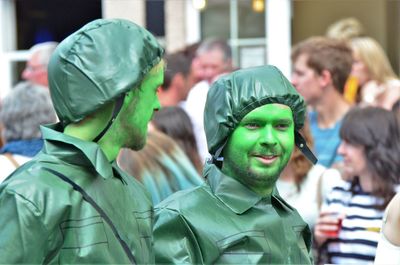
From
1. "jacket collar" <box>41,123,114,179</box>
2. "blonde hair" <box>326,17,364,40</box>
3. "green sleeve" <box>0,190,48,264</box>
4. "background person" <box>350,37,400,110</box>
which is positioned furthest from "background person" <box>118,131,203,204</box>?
"blonde hair" <box>326,17,364,40</box>

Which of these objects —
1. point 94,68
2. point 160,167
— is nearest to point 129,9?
point 160,167

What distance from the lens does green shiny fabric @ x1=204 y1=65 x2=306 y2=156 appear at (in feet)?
9.59

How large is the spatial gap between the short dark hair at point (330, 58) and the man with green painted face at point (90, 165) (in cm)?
369

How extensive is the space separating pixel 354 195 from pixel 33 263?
104 inches

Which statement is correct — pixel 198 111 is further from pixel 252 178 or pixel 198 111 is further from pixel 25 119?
pixel 252 178

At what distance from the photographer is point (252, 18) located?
991 centimetres

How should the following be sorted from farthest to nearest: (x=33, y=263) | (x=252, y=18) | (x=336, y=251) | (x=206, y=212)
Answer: (x=252, y=18), (x=336, y=251), (x=206, y=212), (x=33, y=263)

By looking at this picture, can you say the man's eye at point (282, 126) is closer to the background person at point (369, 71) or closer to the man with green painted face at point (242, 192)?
the man with green painted face at point (242, 192)

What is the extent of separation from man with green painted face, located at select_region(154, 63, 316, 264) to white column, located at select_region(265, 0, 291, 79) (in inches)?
260

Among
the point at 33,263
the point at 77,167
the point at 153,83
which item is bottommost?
the point at 33,263

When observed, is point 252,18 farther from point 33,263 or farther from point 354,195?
point 33,263

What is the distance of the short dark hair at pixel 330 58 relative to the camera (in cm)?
612

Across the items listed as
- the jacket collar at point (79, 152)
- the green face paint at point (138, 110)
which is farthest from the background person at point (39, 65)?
the jacket collar at point (79, 152)

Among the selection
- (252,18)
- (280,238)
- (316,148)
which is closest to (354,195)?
(316,148)
